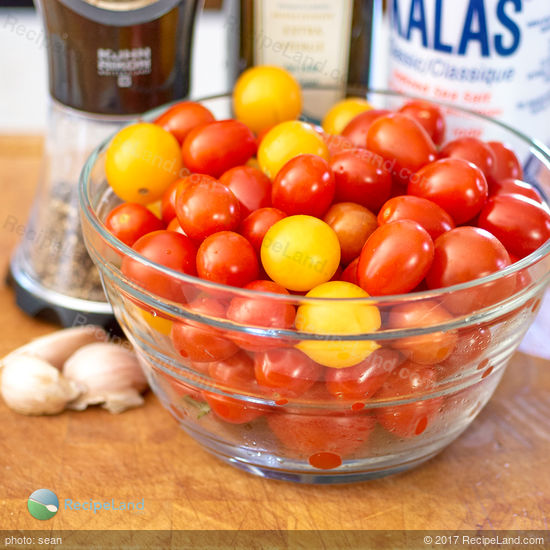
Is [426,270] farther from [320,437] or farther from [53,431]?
[53,431]

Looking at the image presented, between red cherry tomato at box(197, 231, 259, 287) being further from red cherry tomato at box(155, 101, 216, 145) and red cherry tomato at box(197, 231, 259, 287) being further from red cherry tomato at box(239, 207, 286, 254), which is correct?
red cherry tomato at box(155, 101, 216, 145)

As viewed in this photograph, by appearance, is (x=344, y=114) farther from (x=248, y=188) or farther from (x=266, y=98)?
(x=248, y=188)

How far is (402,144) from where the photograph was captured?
0.79 metres

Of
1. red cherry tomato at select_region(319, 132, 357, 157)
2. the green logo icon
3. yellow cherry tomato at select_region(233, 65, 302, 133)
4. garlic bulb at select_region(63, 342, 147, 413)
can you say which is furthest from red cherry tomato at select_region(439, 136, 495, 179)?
the green logo icon

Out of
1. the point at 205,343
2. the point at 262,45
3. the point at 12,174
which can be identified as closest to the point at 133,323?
the point at 205,343

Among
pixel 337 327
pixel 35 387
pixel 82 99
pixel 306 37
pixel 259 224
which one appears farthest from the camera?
pixel 306 37

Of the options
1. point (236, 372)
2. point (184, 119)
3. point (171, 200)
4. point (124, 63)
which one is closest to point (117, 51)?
point (124, 63)

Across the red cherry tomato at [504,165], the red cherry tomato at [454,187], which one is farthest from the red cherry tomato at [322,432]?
the red cherry tomato at [504,165]

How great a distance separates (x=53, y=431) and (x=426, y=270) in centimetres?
45

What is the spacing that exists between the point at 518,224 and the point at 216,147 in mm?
312

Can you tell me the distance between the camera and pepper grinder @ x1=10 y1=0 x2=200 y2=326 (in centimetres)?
89

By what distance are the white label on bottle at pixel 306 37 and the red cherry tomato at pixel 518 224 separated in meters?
0.41

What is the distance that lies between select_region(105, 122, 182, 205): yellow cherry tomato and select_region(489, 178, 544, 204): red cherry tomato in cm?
34

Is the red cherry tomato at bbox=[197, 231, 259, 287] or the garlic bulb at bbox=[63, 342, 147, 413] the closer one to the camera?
the red cherry tomato at bbox=[197, 231, 259, 287]
